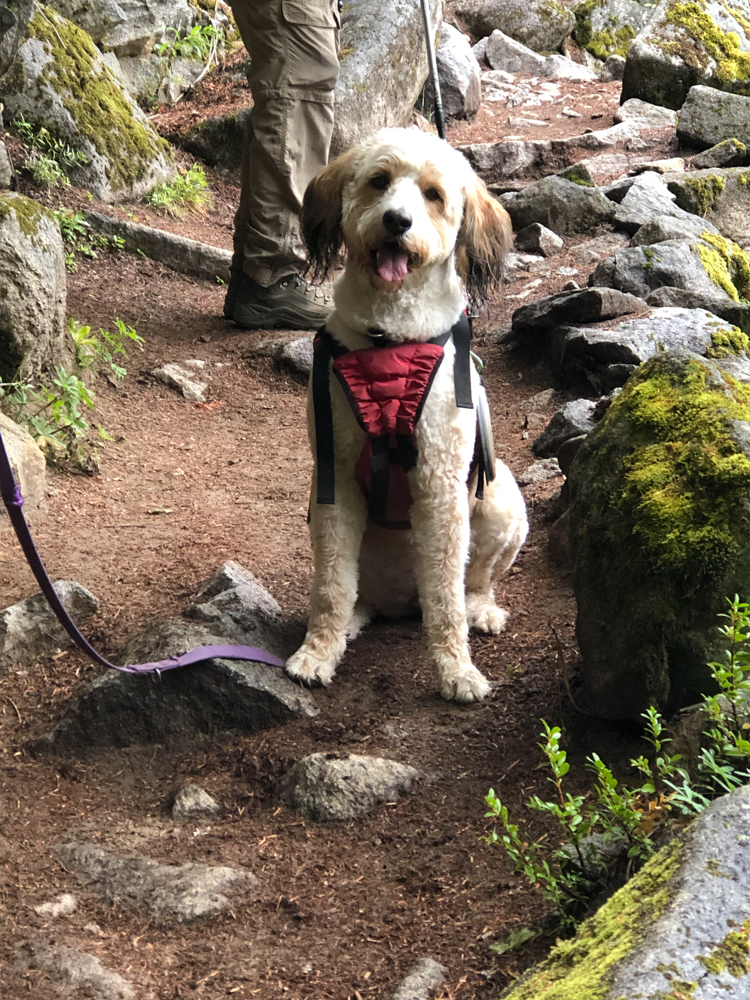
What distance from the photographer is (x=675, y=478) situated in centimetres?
320

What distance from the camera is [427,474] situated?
3791mm

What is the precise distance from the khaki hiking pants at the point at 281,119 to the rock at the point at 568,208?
3127mm

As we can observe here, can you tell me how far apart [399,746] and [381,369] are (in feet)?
4.58

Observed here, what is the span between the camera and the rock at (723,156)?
431 inches

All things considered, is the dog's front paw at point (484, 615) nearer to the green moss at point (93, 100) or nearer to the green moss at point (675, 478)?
the green moss at point (675, 478)

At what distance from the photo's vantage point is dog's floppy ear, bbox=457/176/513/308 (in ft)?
13.0

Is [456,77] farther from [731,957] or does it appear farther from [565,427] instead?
[731,957]

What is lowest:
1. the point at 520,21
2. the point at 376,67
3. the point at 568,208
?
the point at 568,208

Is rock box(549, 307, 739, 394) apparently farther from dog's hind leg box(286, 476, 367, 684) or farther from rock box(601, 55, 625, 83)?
rock box(601, 55, 625, 83)

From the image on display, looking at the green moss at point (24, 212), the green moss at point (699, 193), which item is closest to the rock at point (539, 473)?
the green moss at point (24, 212)

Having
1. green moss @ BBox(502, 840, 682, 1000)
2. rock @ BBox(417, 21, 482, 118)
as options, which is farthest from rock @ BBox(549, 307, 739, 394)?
rock @ BBox(417, 21, 482, 118)

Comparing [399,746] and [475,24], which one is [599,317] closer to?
[399,746]

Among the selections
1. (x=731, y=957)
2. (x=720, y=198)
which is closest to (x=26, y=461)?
(x=731, y=957)

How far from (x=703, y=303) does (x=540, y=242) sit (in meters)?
2.71
